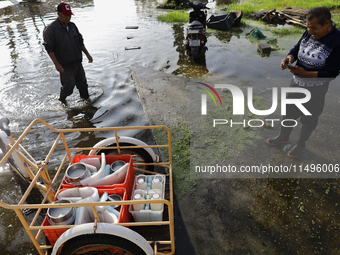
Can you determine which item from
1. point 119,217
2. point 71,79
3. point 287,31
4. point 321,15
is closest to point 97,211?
point 119,217

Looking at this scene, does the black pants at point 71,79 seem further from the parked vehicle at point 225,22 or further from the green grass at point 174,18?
the green grass at point 174,18

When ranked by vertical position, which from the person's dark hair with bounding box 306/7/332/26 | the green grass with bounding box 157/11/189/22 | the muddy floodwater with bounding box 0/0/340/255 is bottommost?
the muddy floodwater with bounding box 0/0/340/255

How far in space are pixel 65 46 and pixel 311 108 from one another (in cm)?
451

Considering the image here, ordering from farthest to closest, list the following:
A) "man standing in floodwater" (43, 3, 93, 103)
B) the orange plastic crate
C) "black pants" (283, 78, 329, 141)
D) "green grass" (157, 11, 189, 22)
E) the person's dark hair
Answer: "green grass" (157, 11, 189, 22) → "man standing in floodwater" (43, 3, 93, 103) → "black pants" (283, 78, 329, 141) → the person's dark hair → the orange plastic crate

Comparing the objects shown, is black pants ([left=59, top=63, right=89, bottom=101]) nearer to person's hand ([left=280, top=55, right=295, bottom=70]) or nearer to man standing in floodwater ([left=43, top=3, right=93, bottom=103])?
man standing in floodwater ([left=43, top=3, right=93, bottom=103])

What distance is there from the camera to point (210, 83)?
6328 millimetres

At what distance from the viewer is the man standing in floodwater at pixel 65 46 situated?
4297 mm

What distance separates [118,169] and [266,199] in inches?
82.5

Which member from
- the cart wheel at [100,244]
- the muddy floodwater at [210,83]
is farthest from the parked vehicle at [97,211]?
the muddy floodwater at [210,83]

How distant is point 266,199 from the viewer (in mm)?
3232

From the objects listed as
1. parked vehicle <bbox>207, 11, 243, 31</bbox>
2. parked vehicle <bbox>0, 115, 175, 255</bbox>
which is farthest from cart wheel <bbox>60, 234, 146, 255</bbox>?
parked vehicle <bbox>207, 11, 243, 31</bbox>

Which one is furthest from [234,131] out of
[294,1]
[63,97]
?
[294,1]

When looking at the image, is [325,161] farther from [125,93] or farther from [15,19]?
[15,19]

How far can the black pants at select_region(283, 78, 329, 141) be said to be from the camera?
318 cm
